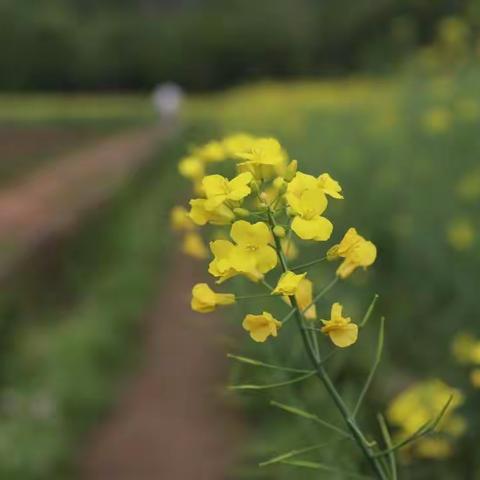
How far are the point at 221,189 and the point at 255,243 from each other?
0.25 ft

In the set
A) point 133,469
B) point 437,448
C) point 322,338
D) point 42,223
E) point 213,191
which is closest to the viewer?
point 213,191

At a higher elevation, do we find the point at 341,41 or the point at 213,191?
the point at 213,191

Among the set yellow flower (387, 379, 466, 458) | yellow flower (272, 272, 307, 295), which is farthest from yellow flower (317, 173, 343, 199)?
yellow flower (387, 379, 466, 458)

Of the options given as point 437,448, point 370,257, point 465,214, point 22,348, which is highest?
point 370,257

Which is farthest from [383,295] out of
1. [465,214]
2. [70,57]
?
[70,57]

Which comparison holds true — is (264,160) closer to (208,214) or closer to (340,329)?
(208,214)

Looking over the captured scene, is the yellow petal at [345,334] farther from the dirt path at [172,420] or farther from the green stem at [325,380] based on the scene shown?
the dirt path at [172,420]

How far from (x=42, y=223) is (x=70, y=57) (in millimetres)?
24888

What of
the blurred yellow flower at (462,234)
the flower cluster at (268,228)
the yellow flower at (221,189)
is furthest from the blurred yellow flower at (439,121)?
the yellow flower at (221,189)

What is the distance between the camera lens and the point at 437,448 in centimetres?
184

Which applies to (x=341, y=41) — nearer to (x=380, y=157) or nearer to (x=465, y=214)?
(x=380, y=157)

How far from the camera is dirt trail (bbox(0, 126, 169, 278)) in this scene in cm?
534

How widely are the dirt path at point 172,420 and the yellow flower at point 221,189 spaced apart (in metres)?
2.01

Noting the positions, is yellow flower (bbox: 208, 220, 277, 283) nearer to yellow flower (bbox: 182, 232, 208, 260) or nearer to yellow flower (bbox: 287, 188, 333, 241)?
yellow flower (bbox: 287, 188, 333, 241)
